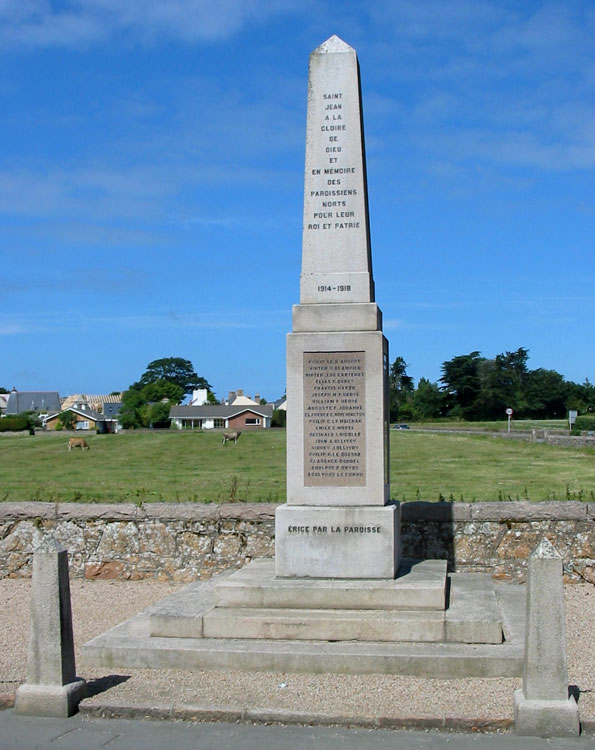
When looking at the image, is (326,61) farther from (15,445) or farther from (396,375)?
(396,375)

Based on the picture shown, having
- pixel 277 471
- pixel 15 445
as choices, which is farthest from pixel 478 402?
pixel 277 471

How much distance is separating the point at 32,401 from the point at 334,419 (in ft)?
521

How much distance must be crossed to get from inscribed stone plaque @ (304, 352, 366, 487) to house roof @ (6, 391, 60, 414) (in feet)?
505

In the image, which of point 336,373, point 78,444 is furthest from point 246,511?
point 78,444

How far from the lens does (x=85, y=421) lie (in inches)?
4970

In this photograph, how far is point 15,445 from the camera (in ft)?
198

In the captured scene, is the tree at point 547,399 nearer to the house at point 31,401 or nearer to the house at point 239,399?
Result: the house at point 239,399

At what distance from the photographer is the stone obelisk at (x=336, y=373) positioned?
8.52 metres

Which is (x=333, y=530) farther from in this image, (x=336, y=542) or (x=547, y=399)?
(x=547, y=399)

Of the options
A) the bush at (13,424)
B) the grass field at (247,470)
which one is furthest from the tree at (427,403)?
the grass field at (247,470)

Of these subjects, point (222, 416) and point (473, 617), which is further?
point (222, 416)

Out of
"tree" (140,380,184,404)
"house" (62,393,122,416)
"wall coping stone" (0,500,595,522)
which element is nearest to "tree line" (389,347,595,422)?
"tree" (140,380,184,404)

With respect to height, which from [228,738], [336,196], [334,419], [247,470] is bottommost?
[247,470]

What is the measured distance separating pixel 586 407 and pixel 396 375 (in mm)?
40774
